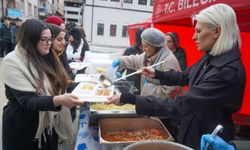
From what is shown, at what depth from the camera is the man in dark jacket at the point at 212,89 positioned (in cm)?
101

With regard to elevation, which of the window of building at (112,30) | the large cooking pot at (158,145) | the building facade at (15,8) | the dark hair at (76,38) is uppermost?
the building facade at (15,8)

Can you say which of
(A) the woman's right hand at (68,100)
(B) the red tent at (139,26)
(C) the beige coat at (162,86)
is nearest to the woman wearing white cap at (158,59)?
(C) the beige coat at (162,86)

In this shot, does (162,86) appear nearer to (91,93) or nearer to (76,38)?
(91,93)

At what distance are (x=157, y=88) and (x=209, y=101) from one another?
0.72 metres

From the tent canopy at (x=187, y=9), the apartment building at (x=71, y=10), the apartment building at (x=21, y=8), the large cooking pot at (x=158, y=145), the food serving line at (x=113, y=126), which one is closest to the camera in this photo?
the large cooking pot at (x=158, y=145)

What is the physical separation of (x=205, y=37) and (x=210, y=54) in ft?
0.29

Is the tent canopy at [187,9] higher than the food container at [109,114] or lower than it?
higher

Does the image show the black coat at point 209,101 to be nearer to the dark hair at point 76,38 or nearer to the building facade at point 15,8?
the dark hair at point 76,38

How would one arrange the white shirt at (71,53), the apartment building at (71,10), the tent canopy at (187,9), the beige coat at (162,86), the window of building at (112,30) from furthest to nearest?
1. the apartment building at (71,10)
2. the window of building at (112,30)
3. the white shirt at (71,53)
4. the beige coat at (162,86)
5. the tent canopy at (187,9)

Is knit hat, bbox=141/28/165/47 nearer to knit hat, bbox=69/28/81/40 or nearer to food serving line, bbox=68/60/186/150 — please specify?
food serving line, bbox=68/60/186/150

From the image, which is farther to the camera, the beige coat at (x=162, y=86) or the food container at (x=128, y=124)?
the beige coat at (x=162, y=86)

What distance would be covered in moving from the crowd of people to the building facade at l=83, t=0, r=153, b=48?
19.2m

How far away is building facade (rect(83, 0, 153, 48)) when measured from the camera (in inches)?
810

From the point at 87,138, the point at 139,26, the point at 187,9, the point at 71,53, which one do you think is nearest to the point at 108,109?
the point at 87,138
